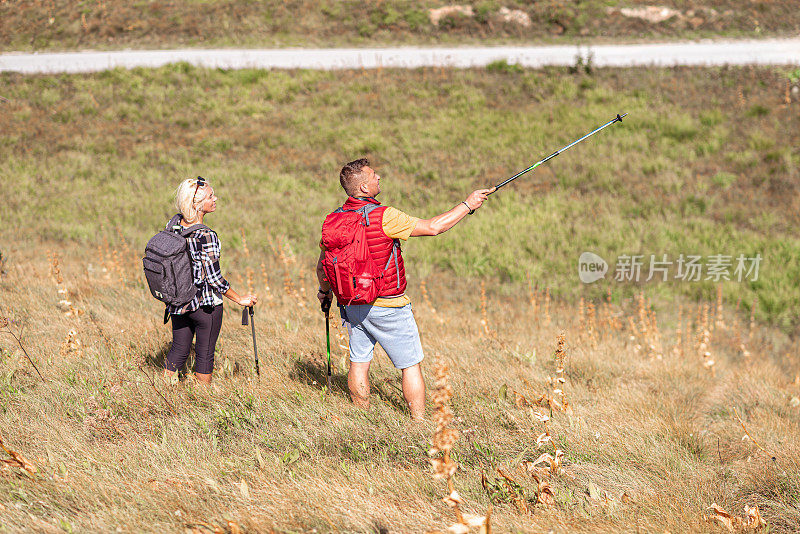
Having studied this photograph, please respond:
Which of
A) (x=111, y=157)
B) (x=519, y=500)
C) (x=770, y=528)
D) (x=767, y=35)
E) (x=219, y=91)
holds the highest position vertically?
(x=767, y=35)

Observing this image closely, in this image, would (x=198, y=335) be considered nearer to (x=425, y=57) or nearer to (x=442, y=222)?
(x=442, y=222)

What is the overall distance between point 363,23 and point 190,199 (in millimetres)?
19509

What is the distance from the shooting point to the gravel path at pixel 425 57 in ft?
56.1

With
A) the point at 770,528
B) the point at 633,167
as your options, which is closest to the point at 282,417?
the point at 770,528

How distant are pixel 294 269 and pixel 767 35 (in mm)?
19453

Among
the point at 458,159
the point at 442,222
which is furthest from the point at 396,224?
the point at 458,159

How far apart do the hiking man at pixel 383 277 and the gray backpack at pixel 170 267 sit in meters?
0.88

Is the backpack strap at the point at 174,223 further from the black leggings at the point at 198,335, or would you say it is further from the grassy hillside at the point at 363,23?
the grassy hillside at the point at 363,23

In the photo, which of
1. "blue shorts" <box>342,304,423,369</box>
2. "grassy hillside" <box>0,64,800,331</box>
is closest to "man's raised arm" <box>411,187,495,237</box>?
"blue shorts" <box>342,304,423,369</box>

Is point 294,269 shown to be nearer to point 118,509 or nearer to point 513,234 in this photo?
point 513,234

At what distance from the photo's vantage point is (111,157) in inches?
544

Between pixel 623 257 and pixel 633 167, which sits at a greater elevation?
pixel 633 167

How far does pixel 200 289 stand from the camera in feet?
12.9

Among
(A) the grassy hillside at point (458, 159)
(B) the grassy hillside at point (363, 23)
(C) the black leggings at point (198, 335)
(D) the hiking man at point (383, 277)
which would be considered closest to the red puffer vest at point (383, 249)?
(D) the hiking man at point (383, 277)
